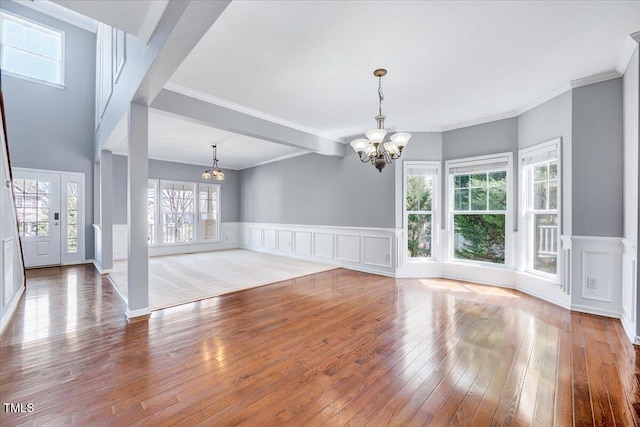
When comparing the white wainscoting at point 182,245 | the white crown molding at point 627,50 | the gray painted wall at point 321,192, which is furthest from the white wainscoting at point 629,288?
the white wainscoting at point 182,245

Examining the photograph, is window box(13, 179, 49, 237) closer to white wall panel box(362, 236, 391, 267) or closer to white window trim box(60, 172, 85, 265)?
white window trim box(60, 172, 85, 265)

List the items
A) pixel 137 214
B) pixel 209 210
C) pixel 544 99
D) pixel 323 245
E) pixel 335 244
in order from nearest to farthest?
pixel 137 214 → pixel 544 99 → pixel 335 244 → pixel 323 245 → pixel 209 210

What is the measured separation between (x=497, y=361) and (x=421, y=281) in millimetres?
2663

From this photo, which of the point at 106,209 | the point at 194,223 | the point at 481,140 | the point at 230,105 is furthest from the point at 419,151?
the point at 194,223

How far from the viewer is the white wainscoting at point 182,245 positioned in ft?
22.9

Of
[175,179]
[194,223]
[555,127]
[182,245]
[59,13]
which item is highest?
[59,13]

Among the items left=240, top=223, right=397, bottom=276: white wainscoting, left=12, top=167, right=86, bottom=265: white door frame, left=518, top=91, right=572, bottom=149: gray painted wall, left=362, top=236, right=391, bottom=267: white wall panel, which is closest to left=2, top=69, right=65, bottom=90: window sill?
left=12, top=167, right=86, bottom=265: white door frame

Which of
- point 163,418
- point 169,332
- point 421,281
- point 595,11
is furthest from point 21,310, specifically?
point 595,11

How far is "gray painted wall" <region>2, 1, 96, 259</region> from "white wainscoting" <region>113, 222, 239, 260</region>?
1.73 ft

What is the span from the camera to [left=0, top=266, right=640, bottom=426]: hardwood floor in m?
1.70

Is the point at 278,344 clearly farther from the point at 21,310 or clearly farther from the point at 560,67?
the point at 560,67

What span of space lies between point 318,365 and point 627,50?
13.9 feet

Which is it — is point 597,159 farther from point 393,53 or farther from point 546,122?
point 393,53

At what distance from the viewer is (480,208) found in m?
4.82
